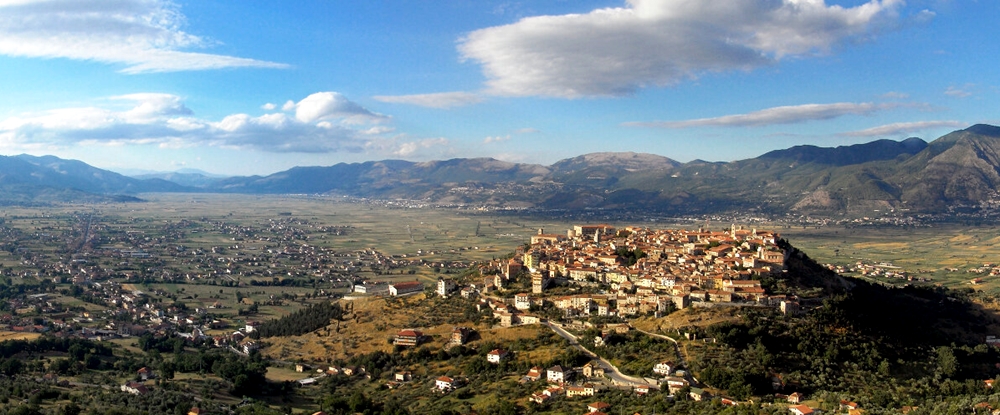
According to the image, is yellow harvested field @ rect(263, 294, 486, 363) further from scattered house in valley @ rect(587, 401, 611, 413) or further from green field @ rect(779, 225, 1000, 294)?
green field @ rect(779, 225, 1000, 294)

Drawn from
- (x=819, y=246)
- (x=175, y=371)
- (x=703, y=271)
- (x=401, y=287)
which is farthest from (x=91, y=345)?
(x=819, y=246)

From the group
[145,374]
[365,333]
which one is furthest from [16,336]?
[365,333]

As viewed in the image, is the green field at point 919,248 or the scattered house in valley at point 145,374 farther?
the green field at point 919,248

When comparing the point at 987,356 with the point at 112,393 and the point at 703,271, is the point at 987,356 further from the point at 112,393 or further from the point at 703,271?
the point at 112,393

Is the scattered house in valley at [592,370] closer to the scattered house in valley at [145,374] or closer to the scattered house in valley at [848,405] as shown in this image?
the scattered house in valley at [848,405]

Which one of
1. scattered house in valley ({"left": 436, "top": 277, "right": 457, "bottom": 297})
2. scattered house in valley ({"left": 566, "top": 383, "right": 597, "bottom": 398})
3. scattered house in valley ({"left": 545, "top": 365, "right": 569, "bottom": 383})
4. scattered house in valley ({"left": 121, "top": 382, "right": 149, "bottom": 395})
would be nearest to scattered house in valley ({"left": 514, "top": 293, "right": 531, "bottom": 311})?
scattered house in valley ({"left": 436, "top": 277, "right": 457, "bottom": 297})

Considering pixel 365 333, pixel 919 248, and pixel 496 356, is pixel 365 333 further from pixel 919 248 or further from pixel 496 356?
pixel 919 248

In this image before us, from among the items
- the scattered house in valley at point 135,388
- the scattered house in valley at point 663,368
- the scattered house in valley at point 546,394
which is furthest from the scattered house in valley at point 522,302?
the scattered house in valley at point 135,388
